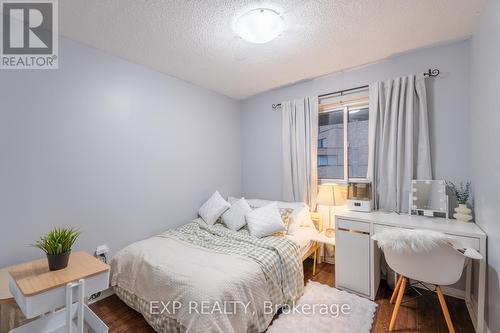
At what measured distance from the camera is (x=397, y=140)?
8.06 ft

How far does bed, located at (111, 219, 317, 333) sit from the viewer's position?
1.55 m

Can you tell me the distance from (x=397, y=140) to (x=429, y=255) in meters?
1.31

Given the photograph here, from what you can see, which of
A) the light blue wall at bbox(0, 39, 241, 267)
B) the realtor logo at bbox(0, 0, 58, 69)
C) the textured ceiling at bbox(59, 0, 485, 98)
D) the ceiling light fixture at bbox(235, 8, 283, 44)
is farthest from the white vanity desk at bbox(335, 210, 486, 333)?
the realtor logo at bbox(0, 0, 58, 69)

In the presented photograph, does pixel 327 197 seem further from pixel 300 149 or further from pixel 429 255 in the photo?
pixel 429 255

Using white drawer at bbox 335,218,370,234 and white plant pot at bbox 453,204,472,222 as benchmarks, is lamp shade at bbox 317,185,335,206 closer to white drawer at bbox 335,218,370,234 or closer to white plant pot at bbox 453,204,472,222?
white drawer at bbox 335,218,370,234

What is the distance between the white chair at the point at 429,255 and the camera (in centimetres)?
156

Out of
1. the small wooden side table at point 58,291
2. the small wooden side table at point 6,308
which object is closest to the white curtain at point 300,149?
the small wooden side table at point 58,291

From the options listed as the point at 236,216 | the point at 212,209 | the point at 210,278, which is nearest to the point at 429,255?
the point at 210,278

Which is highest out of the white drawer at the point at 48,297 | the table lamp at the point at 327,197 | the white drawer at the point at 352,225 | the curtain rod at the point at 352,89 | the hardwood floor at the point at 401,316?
the curtain rod at the point at 352,89

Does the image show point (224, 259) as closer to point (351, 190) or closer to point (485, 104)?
point (351, 190)

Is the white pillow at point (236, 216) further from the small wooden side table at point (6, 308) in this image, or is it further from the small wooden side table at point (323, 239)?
the small wooden side table at point (6, 308)

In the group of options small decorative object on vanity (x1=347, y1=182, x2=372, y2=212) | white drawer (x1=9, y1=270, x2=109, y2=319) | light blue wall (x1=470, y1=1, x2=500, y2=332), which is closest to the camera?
white drawer (x1=9, y1=270, x2=109, y2=319)

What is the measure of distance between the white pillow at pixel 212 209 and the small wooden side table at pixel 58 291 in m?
1.60

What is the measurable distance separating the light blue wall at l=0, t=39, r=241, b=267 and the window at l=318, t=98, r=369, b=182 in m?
1.74
